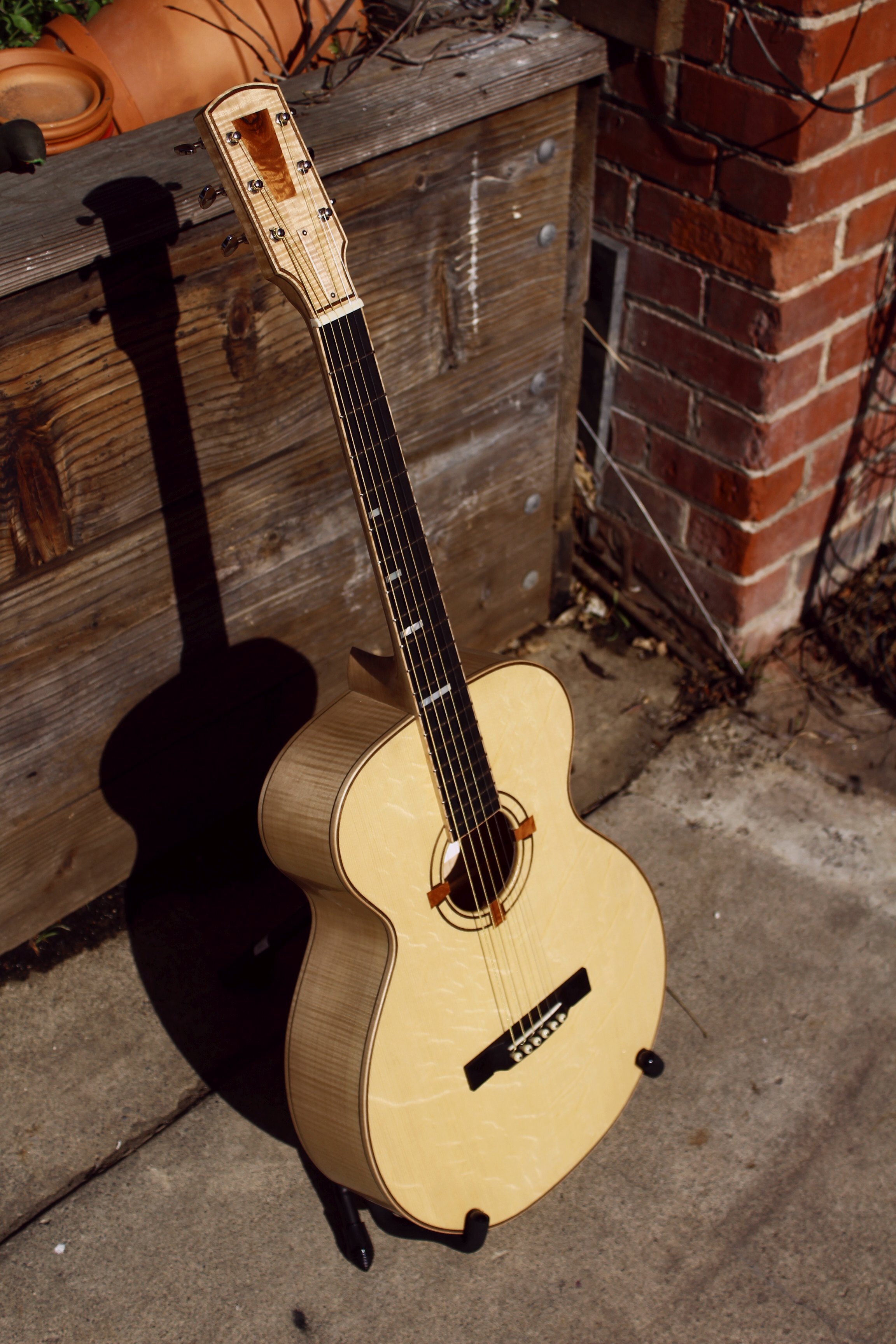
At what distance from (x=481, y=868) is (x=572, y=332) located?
4.34ft

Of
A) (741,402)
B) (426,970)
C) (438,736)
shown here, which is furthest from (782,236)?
(426,970)

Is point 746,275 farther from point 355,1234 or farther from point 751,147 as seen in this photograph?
point 355,1234

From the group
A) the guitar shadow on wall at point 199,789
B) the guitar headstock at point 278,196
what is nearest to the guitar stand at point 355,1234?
the guitar shadow on wall at point 199,789

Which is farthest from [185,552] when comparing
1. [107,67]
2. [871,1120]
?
[871,1120]

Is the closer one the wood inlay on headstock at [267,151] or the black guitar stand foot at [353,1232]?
the wood inlay on headstock at [267,151]

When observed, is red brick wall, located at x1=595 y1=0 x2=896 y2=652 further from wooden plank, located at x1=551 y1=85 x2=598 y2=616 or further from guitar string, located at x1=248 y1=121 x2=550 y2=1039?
guitar string, located at x1=248 y1=121 x2=550 y2=1039

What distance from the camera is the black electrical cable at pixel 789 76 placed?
204 centimetres

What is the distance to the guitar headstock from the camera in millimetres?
1349

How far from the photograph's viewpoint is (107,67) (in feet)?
6.28

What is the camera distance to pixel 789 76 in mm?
2053

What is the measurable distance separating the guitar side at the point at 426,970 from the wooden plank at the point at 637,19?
4.20 feet

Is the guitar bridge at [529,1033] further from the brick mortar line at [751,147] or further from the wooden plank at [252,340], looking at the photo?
the brick mortar line at [751,147]

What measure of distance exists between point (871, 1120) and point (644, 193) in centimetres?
183

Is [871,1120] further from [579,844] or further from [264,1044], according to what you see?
[264,1044]
